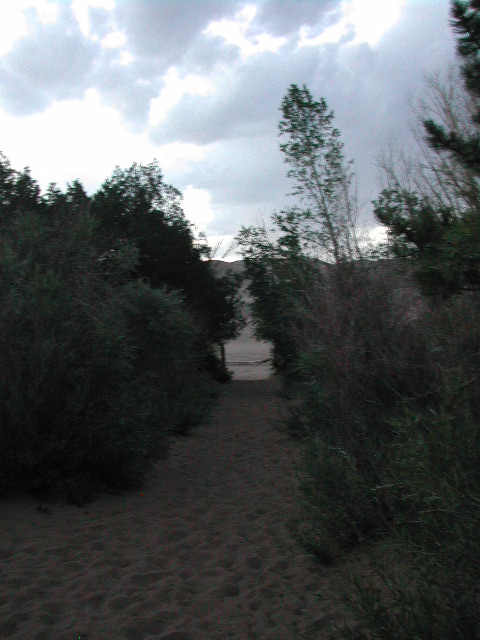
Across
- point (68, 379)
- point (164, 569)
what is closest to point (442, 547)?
point (164, 569)

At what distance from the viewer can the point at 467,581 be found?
2891 millimetres

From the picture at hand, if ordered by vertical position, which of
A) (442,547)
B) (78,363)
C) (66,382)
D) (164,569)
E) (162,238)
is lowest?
(164,569)

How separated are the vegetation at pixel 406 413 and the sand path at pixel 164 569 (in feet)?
1.67

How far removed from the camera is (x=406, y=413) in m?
3.54

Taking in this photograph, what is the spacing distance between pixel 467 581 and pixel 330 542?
85.7 inches

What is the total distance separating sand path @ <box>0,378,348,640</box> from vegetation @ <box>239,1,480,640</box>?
0.51 meters

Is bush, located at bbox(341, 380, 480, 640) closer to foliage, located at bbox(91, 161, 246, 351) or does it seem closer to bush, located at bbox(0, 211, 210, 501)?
bush, located at bbox(0, 211, 210, 501)

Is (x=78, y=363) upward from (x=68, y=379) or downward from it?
upward

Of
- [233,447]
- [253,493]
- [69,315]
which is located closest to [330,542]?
[253,493]

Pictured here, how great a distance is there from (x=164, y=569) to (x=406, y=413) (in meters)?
2.72

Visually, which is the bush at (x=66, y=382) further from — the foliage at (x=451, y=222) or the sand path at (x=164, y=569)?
the foliage at (x=451, y=222)

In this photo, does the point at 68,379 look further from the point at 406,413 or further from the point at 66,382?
the point at 406,413

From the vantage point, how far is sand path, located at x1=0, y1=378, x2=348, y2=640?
392 centimetres

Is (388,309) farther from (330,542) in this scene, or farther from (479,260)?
(330,542)
